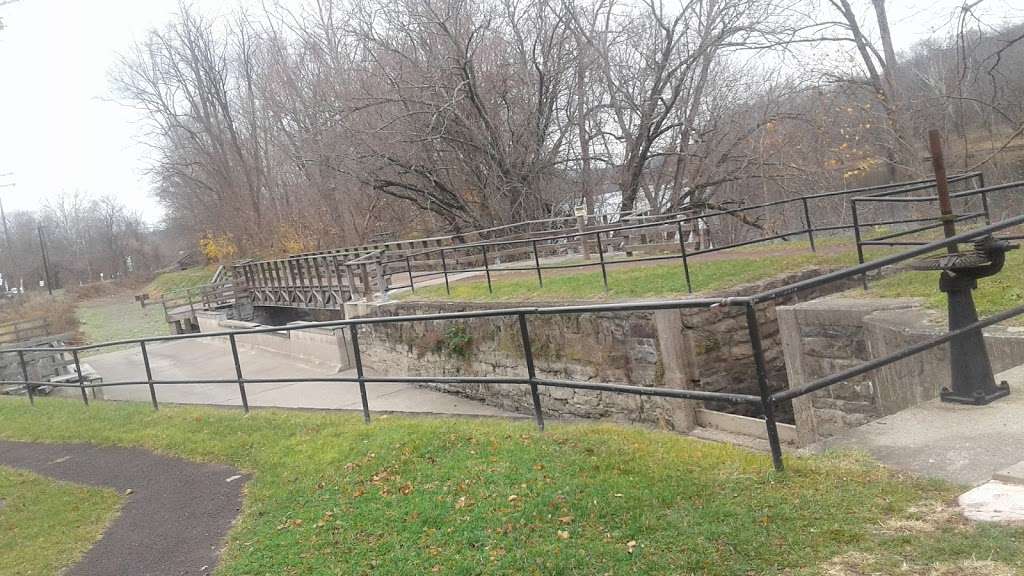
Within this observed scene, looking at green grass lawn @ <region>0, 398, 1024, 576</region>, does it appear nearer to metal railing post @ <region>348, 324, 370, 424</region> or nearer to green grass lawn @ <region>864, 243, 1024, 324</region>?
metal railing post @ <region>348, 324, 370, 424</region>

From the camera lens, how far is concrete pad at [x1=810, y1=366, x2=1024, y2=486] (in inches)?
151

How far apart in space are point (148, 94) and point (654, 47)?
44.3 metres

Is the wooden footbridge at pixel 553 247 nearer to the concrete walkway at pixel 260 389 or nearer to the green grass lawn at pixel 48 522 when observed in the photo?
the concrete walkway at pixel 260 389

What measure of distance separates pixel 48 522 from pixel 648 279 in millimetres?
9698

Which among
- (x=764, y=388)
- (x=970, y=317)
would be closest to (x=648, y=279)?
(x=970, y=317)

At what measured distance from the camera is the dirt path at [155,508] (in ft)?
16.8

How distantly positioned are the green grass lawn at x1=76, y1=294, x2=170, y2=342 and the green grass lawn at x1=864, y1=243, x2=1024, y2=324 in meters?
37.7

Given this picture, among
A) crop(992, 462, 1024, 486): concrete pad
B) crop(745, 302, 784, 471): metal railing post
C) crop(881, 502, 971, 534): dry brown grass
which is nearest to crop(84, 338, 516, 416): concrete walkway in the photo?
crop(745, 302, 784, 471): metal railing post

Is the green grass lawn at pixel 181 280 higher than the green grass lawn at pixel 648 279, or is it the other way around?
the green grass lawn at pixel 181 280

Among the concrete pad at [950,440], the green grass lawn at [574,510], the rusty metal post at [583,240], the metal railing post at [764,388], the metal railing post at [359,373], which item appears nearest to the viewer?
the green grass lawn at [574,510]

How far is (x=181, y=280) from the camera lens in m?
62.1

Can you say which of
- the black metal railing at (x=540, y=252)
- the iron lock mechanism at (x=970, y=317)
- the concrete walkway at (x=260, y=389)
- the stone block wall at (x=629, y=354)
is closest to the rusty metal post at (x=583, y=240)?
the black metal railing at (x=540, y=252)

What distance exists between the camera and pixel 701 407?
11398 mm

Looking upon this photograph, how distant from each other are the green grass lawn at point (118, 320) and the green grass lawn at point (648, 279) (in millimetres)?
29430
